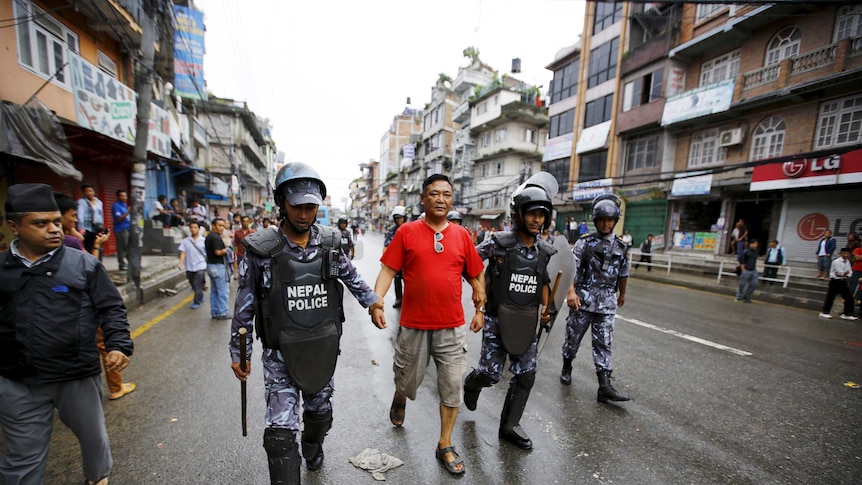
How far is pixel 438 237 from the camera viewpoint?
2537 millimetres

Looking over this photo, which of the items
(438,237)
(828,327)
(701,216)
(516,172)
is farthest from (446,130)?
(438,237)

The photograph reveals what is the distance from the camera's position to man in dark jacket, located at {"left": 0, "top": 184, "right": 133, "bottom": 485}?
1.79 metres

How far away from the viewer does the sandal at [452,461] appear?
2344 millimetres

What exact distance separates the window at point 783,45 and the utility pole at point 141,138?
19.5m

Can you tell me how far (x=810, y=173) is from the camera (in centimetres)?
1123

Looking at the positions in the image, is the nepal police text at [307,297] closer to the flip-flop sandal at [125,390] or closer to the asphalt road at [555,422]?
the asphalt road at [555,422]

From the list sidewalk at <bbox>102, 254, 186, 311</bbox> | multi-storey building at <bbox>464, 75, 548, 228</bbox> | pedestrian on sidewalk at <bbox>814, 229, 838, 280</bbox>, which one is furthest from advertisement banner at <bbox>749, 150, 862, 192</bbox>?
sidewalk at <bbox>102, 254, 186, 311</bbox>

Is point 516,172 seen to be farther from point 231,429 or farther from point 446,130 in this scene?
point 231,429

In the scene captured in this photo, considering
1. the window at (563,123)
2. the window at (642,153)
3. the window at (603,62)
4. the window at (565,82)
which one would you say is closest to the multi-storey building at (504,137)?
the window at (565,82)

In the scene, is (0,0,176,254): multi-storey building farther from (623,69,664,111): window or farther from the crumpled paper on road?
(623,69,664,111): window

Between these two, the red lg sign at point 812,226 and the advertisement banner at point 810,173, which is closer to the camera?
the advertisement banner at point 810,173

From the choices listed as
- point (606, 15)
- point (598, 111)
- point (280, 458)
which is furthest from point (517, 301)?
point (606, 15)

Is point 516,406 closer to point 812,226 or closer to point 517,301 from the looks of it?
point 517,301

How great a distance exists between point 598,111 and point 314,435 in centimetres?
2261
